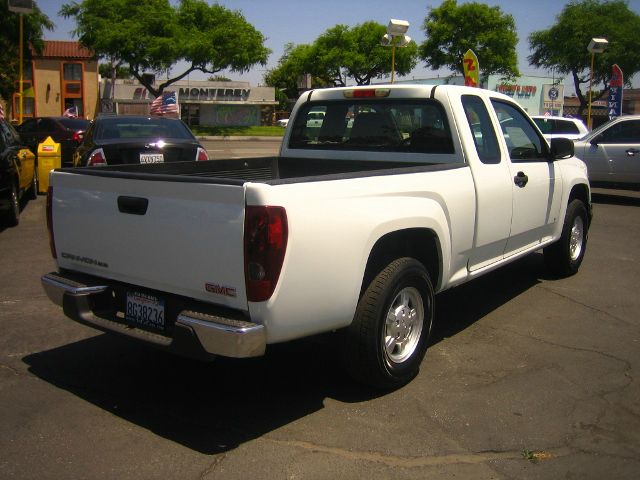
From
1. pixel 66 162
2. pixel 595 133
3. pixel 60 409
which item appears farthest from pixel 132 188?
pixel 66 162

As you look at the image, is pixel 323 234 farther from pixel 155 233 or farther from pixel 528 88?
pixel 528 88

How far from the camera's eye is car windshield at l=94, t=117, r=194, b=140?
1074cm

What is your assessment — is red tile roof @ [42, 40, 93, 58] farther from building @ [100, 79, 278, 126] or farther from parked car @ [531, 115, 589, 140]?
parked car @ [531, 115, 589, 140]

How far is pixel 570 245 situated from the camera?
7078 mm

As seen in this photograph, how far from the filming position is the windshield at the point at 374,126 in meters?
5.17

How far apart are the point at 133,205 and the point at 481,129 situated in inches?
116

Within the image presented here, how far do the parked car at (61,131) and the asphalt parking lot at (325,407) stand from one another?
1210 centimetres

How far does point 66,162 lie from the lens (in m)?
17.3

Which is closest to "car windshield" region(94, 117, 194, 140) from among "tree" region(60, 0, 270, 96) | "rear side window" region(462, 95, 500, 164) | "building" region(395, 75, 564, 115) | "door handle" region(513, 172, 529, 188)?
"rear side window" region(462, 95, 500, 164)

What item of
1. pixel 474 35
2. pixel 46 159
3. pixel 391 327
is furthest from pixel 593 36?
pixel 391 327

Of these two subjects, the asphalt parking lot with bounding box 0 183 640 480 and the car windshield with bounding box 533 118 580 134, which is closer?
the asphalt parking lot with bounding box 0 183 640 480

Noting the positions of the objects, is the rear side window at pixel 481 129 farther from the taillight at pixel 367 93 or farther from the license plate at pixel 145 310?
the license plate at pixel 145 310

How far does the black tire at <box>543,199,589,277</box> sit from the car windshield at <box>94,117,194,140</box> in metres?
6.33

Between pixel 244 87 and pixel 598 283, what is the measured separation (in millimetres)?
53904
